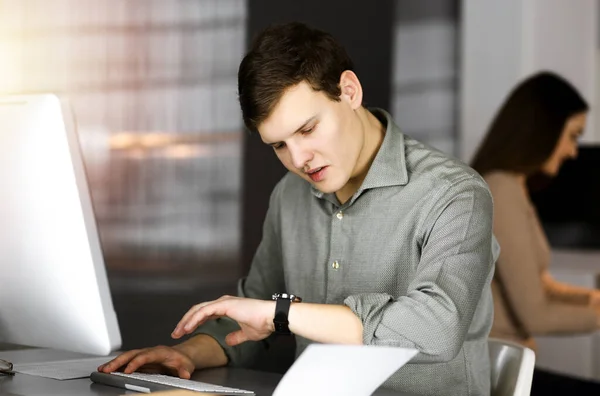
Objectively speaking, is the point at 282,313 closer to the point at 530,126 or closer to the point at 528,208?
the point at 528,208

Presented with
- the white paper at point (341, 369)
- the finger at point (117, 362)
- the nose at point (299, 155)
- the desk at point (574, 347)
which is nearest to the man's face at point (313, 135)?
the nose at point (299, 155)

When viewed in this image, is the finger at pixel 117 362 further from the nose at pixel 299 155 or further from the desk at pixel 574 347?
the desk at pixel 574 347

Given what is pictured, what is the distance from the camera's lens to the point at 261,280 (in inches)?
76.5

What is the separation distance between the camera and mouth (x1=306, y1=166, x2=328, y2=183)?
1.62 metres

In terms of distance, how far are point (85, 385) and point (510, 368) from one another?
2.57 ft

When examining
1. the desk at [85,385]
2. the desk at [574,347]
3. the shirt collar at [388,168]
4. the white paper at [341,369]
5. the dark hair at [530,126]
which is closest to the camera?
the white paper at [341,369]

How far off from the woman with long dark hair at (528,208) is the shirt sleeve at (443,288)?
50.6 inches

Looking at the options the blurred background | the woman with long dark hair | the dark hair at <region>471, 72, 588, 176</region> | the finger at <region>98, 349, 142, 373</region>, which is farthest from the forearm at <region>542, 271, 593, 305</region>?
the finger at <region>98, 349, 142, 373</region>

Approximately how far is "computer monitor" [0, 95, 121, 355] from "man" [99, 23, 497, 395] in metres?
0.10

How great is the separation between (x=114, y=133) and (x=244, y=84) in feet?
4.08

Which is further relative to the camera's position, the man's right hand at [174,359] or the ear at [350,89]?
the ear at [350,89]

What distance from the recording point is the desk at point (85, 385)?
4.12ft

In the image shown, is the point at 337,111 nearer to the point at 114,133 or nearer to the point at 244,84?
the point at 244,84

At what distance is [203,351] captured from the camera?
165 cm
